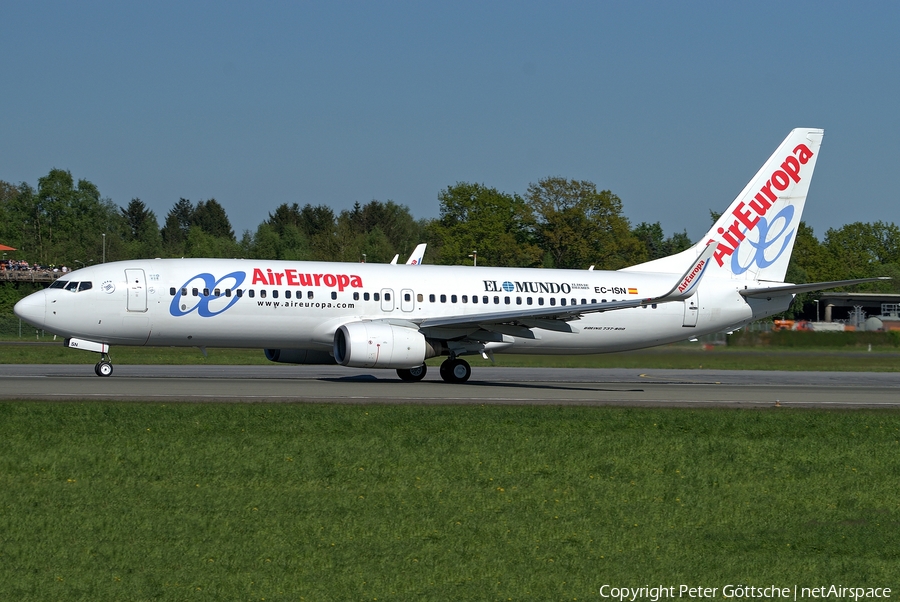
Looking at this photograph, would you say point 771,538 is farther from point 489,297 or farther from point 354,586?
point 489,297

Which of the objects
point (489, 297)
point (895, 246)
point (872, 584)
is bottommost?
point (872, 584)

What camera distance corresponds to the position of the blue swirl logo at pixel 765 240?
34.5 m

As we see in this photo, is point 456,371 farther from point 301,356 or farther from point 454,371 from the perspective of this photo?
point 301,356

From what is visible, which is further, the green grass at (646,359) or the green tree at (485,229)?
the green tree at (485,229)

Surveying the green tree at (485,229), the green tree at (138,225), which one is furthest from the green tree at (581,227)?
the green tree at (138,225)

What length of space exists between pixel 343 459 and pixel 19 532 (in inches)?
207

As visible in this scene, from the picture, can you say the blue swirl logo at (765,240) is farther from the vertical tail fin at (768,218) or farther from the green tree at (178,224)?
the green tree at (178,224)

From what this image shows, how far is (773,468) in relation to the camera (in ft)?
49.0

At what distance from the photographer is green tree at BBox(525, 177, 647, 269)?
4176 inches

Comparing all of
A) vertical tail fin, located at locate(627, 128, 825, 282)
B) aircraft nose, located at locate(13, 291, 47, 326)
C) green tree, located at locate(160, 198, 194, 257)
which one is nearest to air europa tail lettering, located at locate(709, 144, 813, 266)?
vertical tail fin, located at locate(627, 128, 825, 282)

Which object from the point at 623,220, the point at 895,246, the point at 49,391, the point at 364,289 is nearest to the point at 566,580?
the point at 49,391

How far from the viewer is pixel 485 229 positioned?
11100 cm

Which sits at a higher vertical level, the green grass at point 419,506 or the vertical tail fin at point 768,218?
the vertical tail fin at point 768,218

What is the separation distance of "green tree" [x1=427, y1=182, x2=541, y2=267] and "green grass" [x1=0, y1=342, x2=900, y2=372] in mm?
55684
